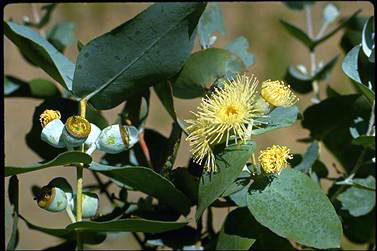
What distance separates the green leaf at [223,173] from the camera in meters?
0.61

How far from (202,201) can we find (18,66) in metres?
2.33

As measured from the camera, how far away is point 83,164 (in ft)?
2.10

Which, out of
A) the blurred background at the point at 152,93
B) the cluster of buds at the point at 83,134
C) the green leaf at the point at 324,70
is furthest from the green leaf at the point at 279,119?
the blurred background at the point at 152,93

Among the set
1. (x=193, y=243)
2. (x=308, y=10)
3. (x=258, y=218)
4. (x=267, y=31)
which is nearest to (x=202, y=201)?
(x=258, y=218)

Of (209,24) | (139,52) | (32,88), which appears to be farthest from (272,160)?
(32,88)

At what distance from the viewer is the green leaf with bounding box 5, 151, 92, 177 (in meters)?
0.59

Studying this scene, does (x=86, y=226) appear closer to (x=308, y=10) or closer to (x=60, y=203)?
(x=60, y=203)

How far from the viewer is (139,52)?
0.66m

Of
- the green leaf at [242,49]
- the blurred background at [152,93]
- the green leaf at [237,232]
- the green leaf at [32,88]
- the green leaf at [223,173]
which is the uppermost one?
the green leaf at [242,49]

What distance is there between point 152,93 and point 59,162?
5.25 feet

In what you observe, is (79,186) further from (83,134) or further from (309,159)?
(309,159)

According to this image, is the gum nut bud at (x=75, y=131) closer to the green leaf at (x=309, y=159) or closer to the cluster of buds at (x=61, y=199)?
the cluster of buds at (x=61, y=199)

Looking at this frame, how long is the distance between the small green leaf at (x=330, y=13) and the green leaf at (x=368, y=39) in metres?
0.37

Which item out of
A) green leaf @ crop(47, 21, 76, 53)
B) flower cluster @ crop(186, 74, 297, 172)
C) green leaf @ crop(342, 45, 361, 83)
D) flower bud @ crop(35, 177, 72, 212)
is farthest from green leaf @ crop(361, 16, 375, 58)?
green leaf @ crop(47, 21, 76, 53)
